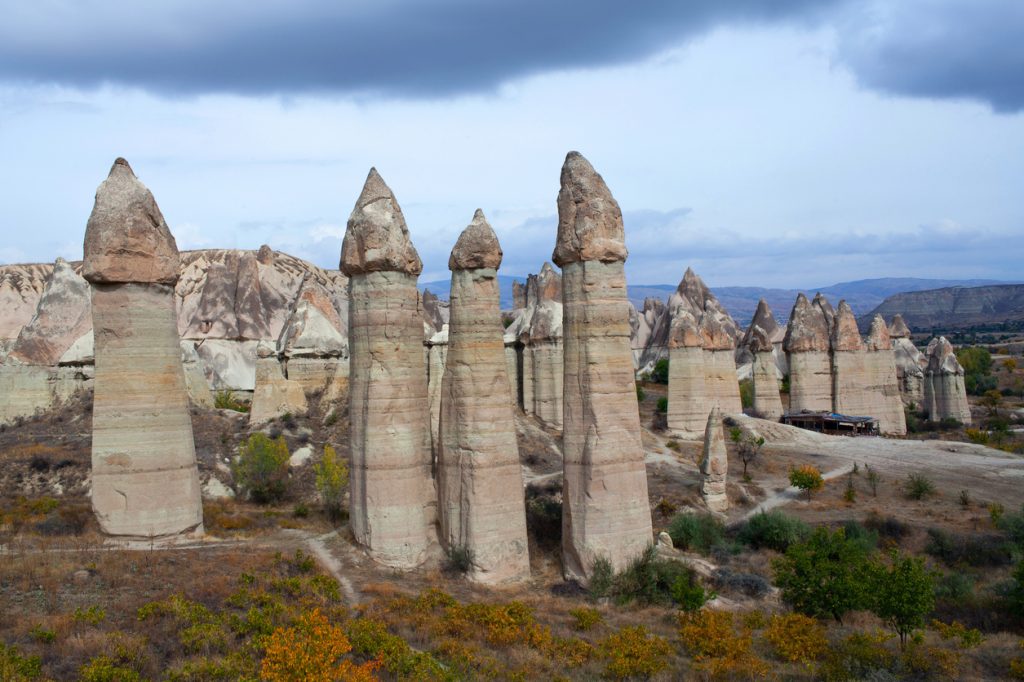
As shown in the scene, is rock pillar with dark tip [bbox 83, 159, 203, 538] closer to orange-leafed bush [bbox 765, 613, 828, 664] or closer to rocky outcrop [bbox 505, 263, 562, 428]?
orange-leafed bush [bbox 765, 613, 828, 664]

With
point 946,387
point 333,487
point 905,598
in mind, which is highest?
point 946,387

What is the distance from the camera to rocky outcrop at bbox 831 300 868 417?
134ft

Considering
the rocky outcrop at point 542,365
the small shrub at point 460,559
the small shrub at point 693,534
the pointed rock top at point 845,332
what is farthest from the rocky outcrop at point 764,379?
the small shrub at point 460,559

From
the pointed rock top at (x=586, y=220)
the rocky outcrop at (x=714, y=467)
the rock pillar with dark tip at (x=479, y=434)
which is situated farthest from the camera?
the rocky outcrop at (x=714, y=467)

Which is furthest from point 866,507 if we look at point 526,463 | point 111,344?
point 111,344

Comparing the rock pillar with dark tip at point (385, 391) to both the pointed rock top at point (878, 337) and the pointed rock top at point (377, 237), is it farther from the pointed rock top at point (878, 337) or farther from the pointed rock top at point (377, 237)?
the pointed rock top at point (878, 337)

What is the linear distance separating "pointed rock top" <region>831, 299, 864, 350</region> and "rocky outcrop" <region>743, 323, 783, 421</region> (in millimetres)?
3088

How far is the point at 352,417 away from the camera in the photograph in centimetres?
1755

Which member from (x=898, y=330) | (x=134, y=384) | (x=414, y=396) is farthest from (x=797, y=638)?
(x=898, y=330)

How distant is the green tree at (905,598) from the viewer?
13.4 meters

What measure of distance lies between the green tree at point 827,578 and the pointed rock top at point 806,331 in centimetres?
2599

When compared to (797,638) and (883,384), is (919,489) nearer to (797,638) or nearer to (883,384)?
(883,384)

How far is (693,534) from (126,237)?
14.5 meters

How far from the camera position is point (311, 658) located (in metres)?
10.5
